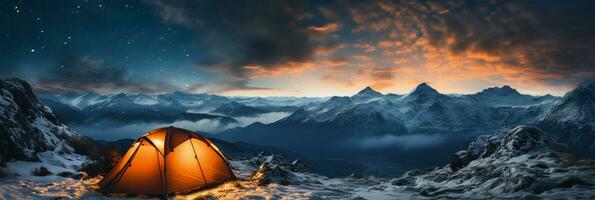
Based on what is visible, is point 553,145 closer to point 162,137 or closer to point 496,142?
point 496,142

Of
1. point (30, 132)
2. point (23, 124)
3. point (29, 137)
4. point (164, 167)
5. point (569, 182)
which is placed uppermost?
point (23, 124)

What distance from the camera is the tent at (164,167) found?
18141 millimetres

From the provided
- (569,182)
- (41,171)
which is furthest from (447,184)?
(41,171)

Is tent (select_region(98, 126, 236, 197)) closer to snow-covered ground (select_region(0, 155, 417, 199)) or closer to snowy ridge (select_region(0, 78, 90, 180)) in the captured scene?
snow-covered ground (select_region(0, 155, 417, 199))

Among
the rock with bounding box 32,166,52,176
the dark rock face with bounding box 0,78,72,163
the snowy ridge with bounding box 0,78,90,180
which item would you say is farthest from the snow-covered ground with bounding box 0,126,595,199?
the dark rock face with bounding box 0,78,72,163

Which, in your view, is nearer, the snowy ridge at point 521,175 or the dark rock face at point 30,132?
the snowy ridge at point 521,175

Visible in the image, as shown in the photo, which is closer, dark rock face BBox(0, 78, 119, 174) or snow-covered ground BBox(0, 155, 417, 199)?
snow-covered ground BBox(0, 155, 417, 199)

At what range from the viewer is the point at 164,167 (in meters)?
18.3

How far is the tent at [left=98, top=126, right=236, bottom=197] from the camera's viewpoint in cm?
1814

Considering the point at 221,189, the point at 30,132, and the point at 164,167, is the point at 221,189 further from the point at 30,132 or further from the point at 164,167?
the point at 30,132

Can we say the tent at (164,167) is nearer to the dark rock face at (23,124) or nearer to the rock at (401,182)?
the dark rock face at (23,124)

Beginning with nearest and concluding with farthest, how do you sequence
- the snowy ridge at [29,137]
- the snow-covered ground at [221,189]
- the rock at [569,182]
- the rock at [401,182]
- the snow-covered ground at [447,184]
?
the rock at [569,182] → the snow-covered ground at [447,184] → the snow-covered ground at [221,189] → the snowy ridge at [29,137] → the rock at [401,182]

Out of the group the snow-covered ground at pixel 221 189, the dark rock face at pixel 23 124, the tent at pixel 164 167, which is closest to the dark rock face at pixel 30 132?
the dark rock face at pixel 23 124

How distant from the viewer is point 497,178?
19.4m
